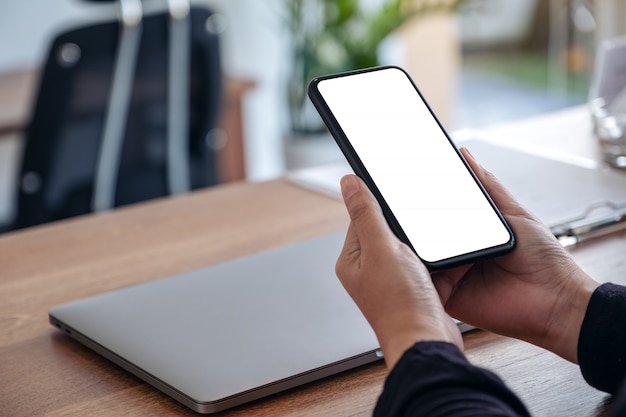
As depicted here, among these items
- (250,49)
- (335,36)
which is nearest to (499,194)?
(335,36)

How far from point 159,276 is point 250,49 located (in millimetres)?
2469

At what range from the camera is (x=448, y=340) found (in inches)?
21.8

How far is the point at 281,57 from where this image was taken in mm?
3312

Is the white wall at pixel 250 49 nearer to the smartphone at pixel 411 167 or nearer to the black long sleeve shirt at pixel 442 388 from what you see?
the smartphone at pixel 411 167

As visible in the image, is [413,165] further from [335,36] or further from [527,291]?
[335,36]

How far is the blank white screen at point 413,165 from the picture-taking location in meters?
0.66

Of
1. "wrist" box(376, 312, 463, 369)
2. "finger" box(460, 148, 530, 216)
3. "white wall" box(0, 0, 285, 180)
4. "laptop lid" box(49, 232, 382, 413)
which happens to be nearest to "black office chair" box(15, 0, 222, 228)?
"white wall" box(0, 0, 285, 180)

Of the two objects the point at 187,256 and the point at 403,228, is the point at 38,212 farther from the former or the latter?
the point at 403,228

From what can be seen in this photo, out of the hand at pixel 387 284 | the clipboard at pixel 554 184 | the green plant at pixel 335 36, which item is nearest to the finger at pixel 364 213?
the hand at pixel 387 284

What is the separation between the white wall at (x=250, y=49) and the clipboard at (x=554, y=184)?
1803mm

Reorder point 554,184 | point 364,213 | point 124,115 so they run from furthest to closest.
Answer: point 124,115 < point 554,184 < point 364,213

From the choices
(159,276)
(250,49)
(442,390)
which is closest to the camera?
(442,390)

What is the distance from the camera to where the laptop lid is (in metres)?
0.64

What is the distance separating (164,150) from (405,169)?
147 cm
